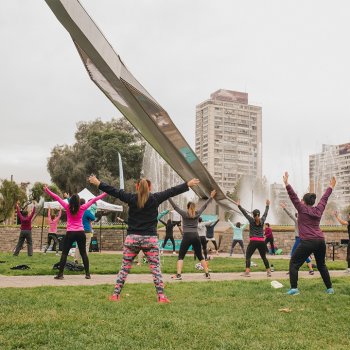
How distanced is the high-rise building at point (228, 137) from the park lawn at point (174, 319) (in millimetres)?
96750

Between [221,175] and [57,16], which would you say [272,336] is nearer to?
[57,16]

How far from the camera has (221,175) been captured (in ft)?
348

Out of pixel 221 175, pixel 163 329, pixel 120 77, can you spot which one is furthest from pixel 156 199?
pixel 221 175

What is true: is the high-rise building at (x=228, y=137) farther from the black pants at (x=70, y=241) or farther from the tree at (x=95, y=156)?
the black pants at (x=70, y=241)

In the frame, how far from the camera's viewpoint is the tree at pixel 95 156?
4631 cm

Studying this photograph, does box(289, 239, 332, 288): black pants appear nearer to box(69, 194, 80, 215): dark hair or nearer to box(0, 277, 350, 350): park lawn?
box(0, 277, 350, 350): park lawn

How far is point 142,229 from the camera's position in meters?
6.50

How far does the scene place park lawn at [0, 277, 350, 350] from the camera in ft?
13.7

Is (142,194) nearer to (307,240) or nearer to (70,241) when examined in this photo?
(307,240)

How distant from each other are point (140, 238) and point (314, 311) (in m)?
2.42

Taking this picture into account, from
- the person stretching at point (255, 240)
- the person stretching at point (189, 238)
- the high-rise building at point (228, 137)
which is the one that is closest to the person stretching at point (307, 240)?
the person stretching at point (189, 238)

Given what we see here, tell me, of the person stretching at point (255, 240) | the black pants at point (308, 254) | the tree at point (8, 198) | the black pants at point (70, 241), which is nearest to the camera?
the black pants at point (308, 254)

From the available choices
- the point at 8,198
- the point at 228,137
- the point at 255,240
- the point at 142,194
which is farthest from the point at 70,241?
the point at 228,137

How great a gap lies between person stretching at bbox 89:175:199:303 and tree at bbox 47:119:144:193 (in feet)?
127
